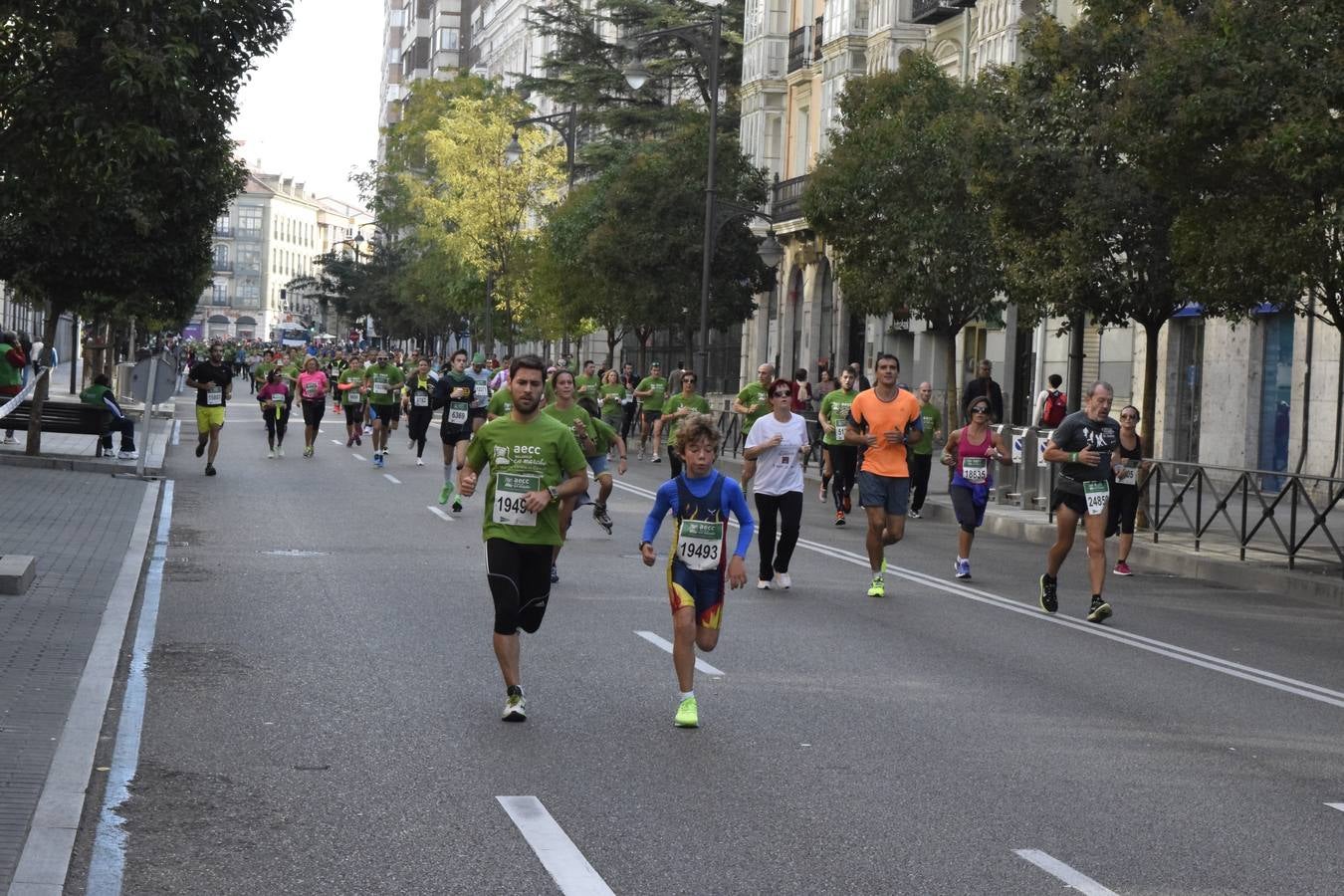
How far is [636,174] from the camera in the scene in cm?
4691

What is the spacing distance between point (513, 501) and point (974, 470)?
8173 millimetres

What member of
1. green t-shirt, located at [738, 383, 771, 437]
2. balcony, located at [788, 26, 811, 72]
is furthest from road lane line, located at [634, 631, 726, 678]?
balcony, located at [788, 26, 811, 72]

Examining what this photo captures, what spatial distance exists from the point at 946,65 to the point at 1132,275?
19678mm

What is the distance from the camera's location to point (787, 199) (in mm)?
49281

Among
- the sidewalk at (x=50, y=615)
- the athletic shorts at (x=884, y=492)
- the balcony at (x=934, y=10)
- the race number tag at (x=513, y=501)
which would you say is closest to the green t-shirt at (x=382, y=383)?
the sidewalk at (x=50, y=615)

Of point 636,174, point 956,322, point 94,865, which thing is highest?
point 636,174

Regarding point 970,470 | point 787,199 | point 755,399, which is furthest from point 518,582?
point 787,199

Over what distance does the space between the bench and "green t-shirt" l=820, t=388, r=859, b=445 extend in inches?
464

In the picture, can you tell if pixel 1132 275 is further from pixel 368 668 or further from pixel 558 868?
pixel 558 868

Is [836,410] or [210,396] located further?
[210,396]

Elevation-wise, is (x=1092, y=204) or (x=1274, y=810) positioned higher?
(x=1092, y=204)

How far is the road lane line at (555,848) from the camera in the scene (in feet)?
19.9

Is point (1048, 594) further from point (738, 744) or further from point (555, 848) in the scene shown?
point (555, 848)

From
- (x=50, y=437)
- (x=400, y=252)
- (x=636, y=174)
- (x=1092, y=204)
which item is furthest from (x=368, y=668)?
(x=400, y=252)
